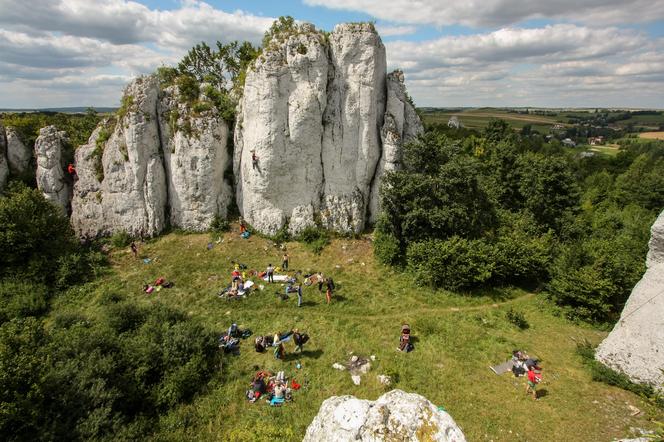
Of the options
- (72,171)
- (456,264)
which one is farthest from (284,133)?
(72,171)

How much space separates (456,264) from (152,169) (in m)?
26.5

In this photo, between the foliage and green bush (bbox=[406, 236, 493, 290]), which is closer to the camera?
the foliage

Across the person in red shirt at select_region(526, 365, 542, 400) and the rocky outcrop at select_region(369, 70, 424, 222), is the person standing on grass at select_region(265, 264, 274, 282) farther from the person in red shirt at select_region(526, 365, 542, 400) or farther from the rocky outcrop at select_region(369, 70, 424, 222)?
the person in red shirt at select_region(526, 365, 542, 400)

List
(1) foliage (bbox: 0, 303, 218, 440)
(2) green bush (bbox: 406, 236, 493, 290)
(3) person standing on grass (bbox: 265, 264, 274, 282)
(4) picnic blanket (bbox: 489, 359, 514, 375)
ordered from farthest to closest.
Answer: (3) person standing on grass (bbox: 265, 264, 274, 282)
(2) green bush (bbox: 406, 236, 493, 290)
(4) picnic blanket (bbox: 489, 359, 514, 375)
(1) foliage (bbox: 0, 303, 218, 440)

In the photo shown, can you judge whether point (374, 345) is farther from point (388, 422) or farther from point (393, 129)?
point (393, 129)

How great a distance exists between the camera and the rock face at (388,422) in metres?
5.59

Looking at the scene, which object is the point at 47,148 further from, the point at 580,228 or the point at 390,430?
the point at 580,228

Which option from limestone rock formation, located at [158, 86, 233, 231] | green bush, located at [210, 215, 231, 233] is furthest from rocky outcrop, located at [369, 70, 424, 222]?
limestone rock formation, located at [158, 86, 233, 231]

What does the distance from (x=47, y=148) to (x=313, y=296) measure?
91.3 feet

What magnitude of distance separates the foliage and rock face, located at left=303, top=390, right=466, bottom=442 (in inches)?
356

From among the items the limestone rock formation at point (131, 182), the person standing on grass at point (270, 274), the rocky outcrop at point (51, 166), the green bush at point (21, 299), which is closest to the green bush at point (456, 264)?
the person standing on grass at point (270, 274)

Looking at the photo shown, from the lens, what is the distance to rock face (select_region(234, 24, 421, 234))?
2638 cm

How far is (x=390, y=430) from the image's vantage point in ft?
18.7

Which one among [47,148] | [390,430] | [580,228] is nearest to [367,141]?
[580,228]
